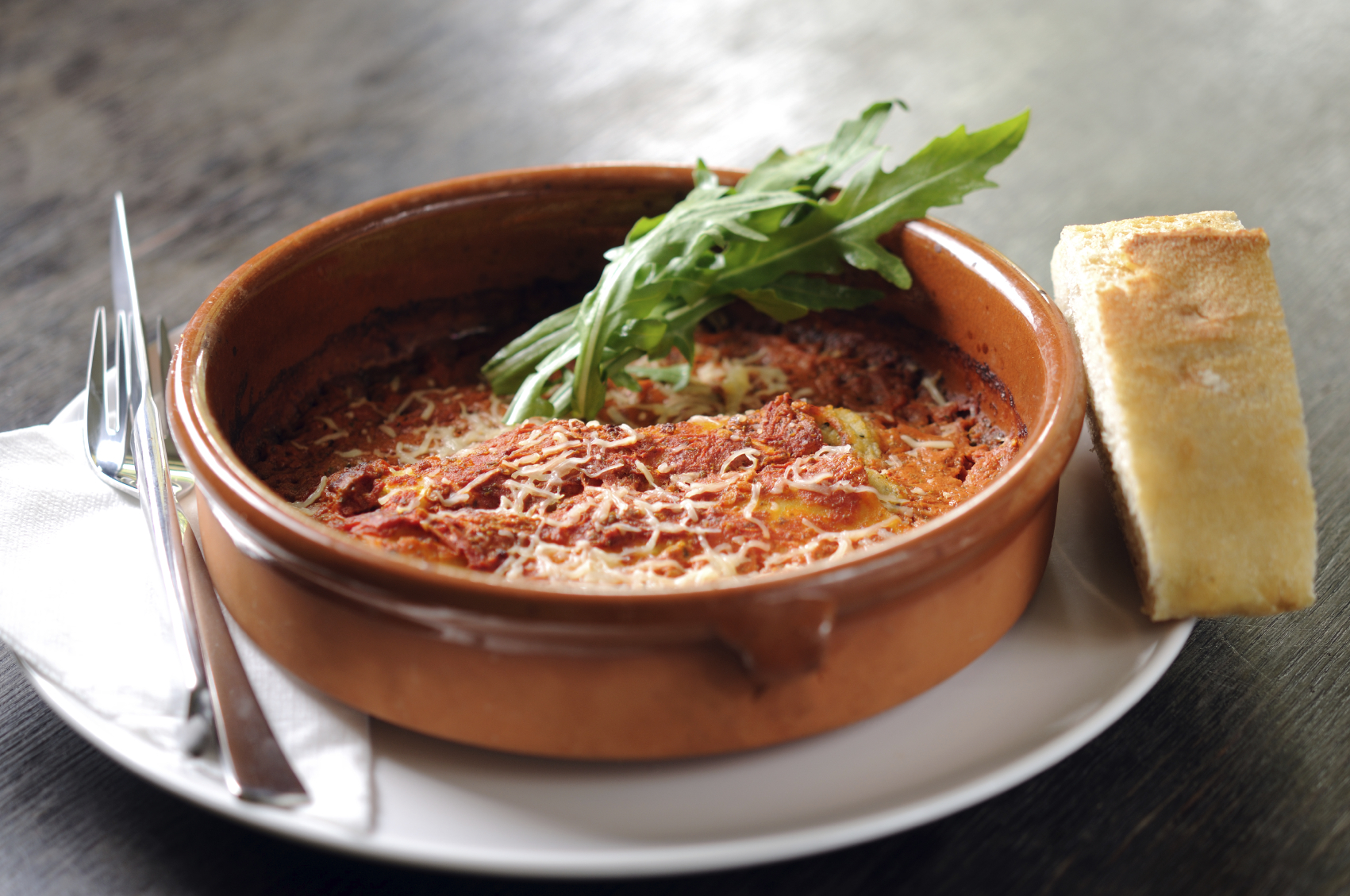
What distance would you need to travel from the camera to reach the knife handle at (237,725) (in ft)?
3.75

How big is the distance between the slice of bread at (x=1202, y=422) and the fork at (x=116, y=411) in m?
1.31

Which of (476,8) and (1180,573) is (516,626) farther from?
(476,8)

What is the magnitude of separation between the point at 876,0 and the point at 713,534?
11.3 feet

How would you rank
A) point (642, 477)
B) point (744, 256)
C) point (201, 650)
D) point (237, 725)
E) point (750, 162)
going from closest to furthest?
1. point (237, 725)
2. point (201, 650)
3. point (642, 477)
4. point (744, 256)
5. point (750, 162)

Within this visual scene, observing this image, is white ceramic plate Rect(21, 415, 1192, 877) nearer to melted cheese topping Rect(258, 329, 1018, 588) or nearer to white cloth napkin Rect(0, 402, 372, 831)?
white cloth napkin Rect(0, 402, 372, 831)

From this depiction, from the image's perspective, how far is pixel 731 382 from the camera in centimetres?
196

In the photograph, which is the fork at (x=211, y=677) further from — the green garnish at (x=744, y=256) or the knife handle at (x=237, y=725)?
the green garnish at (x=744, y=256)

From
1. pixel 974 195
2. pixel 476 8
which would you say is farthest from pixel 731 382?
pixel 476 8

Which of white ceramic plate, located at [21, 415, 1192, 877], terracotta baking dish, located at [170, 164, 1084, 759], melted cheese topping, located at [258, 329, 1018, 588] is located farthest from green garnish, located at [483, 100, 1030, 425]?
white ceramic plate, located at [21, 415, 1192, 877]

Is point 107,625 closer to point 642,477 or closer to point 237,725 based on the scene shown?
point 237,725

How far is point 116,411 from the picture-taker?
5.93ft

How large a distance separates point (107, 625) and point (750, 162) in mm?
2332

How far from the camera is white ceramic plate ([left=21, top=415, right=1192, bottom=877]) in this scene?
43.2 inches

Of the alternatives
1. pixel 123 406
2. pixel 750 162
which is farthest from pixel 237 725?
pixel 750 162
